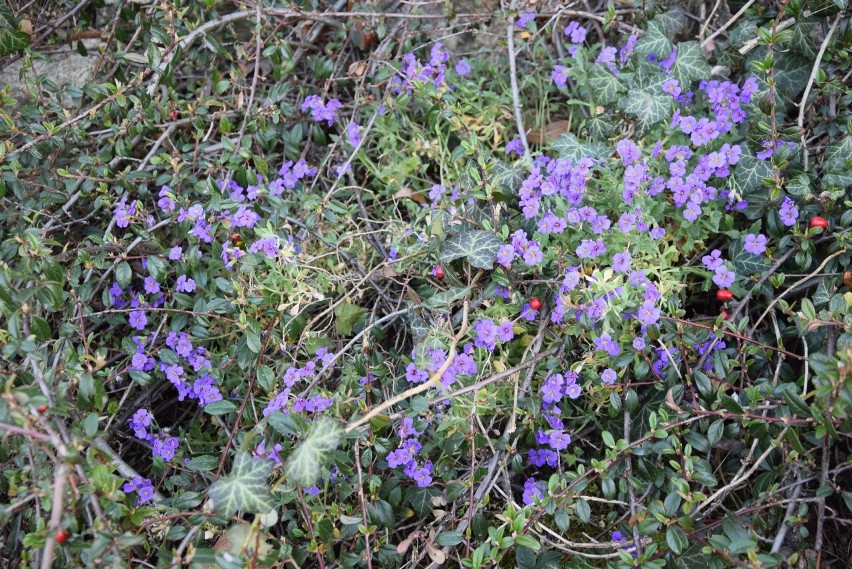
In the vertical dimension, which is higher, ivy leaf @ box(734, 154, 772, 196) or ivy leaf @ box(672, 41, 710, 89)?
ivy leaf @ box(672, 41, 710, 89)

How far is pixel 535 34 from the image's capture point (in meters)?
3.48

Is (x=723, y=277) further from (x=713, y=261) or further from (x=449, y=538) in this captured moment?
(x=449, y=538)

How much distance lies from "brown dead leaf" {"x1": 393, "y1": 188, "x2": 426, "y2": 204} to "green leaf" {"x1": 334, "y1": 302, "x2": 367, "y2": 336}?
606mm

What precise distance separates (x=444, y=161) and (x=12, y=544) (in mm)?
2442

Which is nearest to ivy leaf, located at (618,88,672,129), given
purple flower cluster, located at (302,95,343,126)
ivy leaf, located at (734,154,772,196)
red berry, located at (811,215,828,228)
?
ivy leaf, located at (734,154,772,196)

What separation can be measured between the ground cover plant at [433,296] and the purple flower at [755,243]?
3.5 inches

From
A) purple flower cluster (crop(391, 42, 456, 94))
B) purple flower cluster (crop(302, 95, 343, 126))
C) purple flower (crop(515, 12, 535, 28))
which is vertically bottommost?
purple flower cluster (crop(302, 95, 343, 126))

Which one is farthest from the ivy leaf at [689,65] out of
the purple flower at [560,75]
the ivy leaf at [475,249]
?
the ivy leaf at [475,249]

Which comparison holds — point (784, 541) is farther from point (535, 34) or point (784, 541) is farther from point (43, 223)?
point (43, 223)

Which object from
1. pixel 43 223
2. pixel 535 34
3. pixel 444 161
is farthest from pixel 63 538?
pixel 535 34

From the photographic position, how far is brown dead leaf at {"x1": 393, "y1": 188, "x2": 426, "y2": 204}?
3.39 metres

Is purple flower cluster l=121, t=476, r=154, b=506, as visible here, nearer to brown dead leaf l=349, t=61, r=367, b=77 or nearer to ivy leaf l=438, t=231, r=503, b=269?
ivy leaf l=438, t=231, r=503, b=269

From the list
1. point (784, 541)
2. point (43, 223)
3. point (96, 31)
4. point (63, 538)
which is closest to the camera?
point (63, 538)

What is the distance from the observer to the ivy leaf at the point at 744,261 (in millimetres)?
2785
